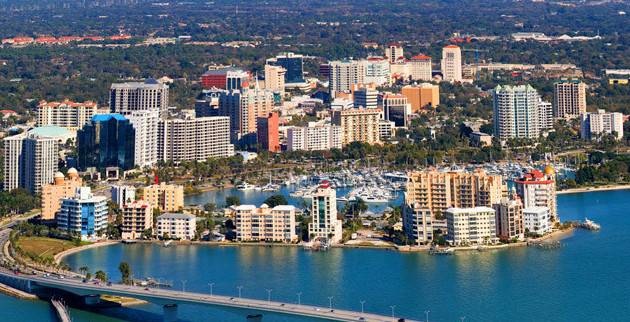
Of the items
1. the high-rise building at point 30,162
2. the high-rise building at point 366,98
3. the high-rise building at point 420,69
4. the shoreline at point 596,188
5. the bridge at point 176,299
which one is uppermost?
the high-rise building at point 420,69

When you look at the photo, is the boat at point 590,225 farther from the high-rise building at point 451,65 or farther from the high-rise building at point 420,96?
the high-rise building at point 451,65

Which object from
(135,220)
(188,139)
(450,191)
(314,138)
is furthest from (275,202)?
(314,138)

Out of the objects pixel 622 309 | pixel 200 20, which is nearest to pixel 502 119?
pixel 622 309

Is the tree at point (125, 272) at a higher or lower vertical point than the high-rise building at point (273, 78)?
lower

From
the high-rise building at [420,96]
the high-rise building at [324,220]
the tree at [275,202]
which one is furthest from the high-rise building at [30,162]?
the high-rise building at [420,96]

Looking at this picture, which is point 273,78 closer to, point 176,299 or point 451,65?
point 451,65

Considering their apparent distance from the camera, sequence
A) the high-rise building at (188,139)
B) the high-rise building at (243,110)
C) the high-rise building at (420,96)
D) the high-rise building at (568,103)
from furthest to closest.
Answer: the high-rise building at (420,96)
the high-rise building at (568,103)
the high-rise building at (243,110)
the high-rise building at (188,139)

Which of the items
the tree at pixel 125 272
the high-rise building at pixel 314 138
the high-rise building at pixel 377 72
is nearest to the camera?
the tree at pixel 125 272

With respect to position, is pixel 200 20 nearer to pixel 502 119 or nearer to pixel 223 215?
pixel 502 119

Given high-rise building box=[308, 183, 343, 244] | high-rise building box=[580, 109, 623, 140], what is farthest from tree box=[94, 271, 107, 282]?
high-rise building box=[580, 109, 623, 140]
